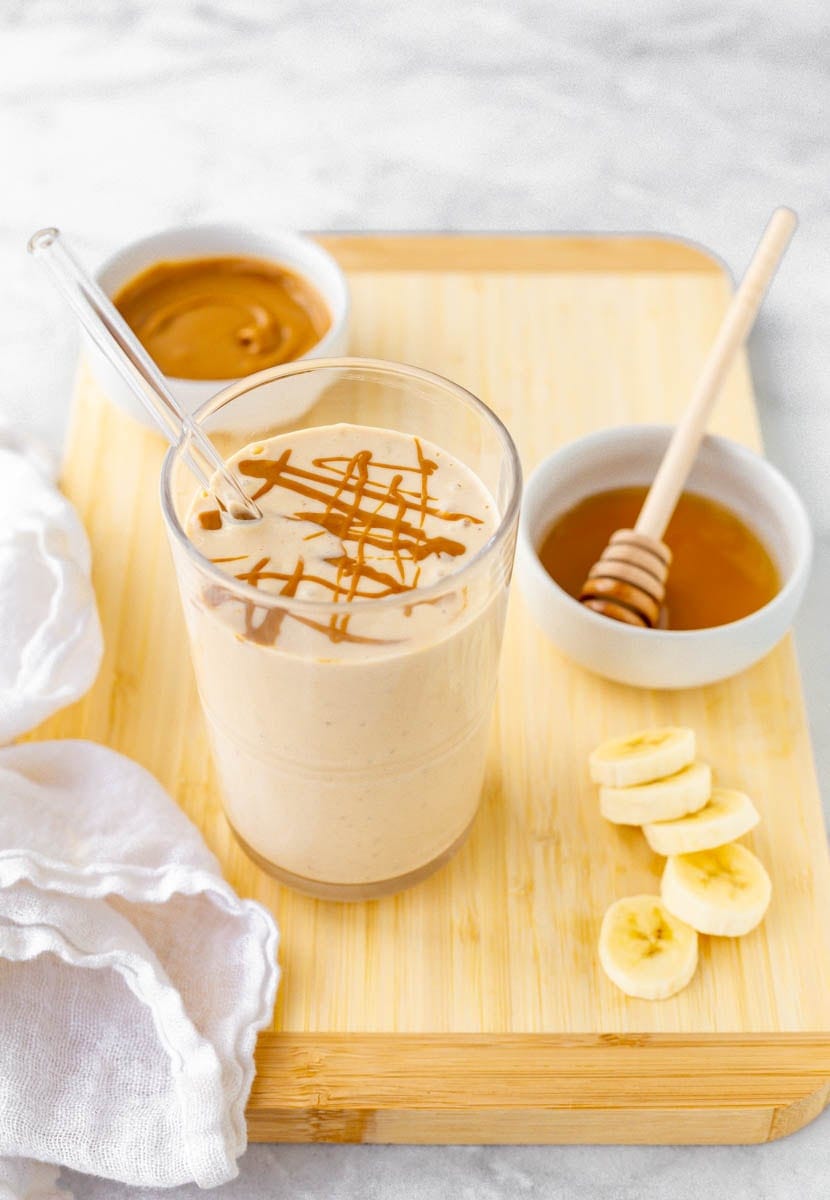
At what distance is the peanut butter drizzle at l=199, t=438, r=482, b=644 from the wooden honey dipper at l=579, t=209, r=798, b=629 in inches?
12.2

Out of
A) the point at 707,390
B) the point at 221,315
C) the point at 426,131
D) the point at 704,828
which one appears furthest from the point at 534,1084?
the point at 426,131

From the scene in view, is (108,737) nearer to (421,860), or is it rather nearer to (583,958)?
(421,860)

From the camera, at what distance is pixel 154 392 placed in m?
1.07

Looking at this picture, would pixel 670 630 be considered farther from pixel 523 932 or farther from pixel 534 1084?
pixel 534 1084

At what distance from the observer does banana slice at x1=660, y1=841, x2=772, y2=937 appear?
1.20 metres

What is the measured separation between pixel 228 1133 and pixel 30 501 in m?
0.64

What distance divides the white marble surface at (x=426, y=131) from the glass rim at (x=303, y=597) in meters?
0.75

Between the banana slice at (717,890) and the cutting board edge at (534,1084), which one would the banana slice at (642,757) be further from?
the cutting board edge at (534,1084)

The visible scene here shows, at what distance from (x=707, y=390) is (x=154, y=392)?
1.97ft

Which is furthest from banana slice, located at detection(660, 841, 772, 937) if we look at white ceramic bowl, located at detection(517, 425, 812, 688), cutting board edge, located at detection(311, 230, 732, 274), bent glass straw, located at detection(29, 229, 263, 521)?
cutting board edge, located at detection(311, 230, 732, 274)

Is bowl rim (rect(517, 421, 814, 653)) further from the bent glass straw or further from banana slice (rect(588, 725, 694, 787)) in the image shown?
the bent glass straw

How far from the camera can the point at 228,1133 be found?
3.59 ft

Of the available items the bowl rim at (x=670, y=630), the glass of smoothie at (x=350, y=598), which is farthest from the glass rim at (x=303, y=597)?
the bowl rim at (x=670, y=630)

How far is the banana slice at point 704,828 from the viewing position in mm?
1232
